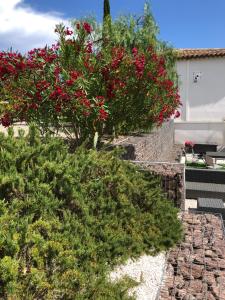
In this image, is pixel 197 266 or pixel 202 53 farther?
pixel 202 53

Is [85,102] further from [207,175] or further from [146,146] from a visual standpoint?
[146,146]

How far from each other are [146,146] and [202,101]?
14.1 m

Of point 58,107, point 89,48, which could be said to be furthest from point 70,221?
point 89,48

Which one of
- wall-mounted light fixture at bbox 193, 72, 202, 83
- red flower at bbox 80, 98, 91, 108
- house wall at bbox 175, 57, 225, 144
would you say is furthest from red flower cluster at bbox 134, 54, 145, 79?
wall-mounted light fixture at bbox 193, 72, 202, 83

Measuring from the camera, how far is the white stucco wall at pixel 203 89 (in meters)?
25.2

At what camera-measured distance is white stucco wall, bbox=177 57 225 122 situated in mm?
25156

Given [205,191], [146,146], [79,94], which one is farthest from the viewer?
[146,146]

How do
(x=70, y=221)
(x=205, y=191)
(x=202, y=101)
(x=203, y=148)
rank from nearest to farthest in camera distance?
(x=70, y=221)
(x=205, y=191)
(x=203, y=148)
(x=202, y=101)

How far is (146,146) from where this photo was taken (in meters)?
12.8

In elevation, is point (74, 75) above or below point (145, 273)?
above

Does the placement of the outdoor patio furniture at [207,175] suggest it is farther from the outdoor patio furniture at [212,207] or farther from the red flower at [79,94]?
the red flower at [79,94]

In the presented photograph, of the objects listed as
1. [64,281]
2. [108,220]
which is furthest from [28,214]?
[108,220]

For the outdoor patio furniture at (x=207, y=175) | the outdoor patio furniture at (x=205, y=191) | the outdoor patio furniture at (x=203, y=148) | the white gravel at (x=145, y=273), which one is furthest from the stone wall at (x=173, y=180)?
the outdoor patio furniture at (x=203, y=148)

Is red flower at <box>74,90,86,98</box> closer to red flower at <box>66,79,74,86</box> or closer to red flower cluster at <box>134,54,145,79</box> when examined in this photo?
red flower at <box>66,79,74,86</box>
